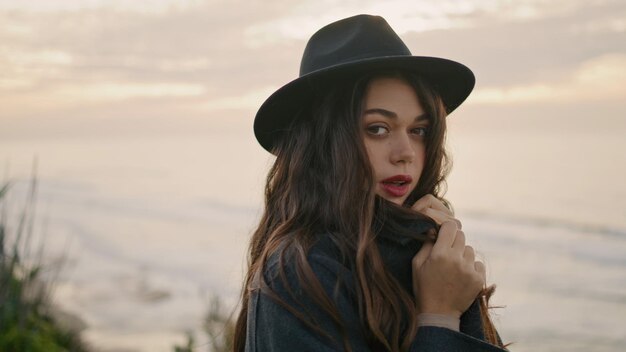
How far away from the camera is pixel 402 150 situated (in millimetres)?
2320

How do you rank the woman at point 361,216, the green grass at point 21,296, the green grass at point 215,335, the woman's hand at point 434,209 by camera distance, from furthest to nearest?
the green grass at point 215,335, the green grass at point 21,296, the woman's hand at point 434,209, the woman at point 361,216

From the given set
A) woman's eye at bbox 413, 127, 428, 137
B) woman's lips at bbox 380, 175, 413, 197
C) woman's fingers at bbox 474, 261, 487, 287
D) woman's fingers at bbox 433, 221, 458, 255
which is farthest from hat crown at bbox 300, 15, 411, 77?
woman's fingers at bbox 474, 261, 487, 287

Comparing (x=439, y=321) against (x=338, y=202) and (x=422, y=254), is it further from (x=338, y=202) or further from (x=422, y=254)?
(x=338, y=202)

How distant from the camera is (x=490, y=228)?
1900cm

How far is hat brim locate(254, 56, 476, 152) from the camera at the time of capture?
231 cm

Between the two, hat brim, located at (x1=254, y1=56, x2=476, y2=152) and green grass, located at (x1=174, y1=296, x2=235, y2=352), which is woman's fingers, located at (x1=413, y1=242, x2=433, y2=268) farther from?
green grass, located at (x1=174, y1=296, x2=235, y2=352)

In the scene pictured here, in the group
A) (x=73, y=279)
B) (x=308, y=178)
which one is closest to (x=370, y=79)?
(x=308, y=178)

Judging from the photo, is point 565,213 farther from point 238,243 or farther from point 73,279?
point 73,279

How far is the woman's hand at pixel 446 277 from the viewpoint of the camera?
2121mm

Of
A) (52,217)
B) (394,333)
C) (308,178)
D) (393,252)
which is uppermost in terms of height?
(52,217)

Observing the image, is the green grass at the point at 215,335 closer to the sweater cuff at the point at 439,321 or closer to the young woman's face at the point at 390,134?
the young woman's face at the point at 390,134

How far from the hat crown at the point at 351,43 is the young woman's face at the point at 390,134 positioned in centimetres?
11

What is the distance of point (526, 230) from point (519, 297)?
748 centimetres

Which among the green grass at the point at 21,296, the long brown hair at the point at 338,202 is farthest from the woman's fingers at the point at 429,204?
the green grass at the point at 21,296
